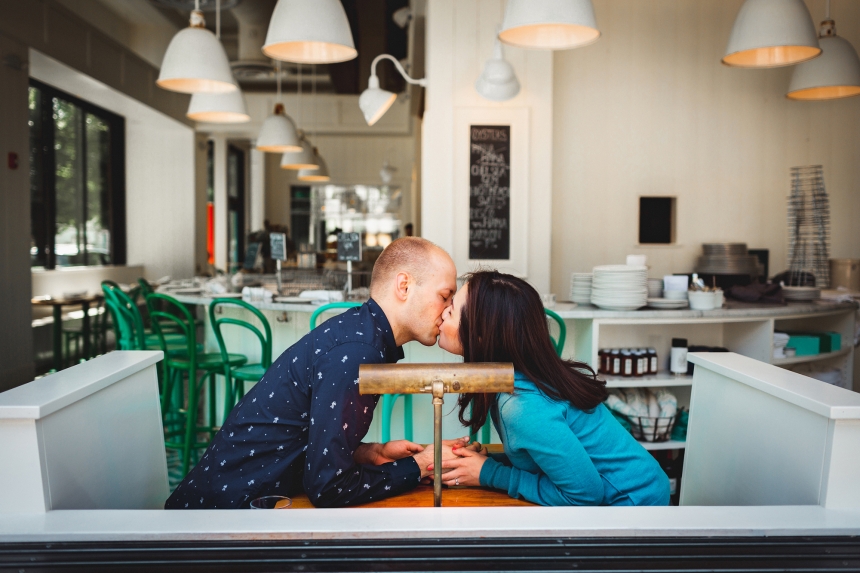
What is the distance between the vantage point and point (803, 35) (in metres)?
3.10

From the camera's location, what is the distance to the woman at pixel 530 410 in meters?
1.43

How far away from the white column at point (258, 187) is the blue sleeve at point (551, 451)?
41.4 feet

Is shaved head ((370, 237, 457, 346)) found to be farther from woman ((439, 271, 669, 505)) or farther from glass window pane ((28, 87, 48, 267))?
glass window pane ((28, 87, 48, 267))

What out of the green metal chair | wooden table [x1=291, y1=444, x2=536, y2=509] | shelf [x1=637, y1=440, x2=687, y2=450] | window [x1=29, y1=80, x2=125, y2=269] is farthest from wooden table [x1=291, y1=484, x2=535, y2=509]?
window [x1=29, y1=80, x2=125, y2=269]

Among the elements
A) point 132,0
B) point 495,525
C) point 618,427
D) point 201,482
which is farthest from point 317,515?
point 132,0

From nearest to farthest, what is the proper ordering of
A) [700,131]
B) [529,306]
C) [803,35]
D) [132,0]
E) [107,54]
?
[529,306] < [803,35] < [700,131] < [107,54] < [132,0]

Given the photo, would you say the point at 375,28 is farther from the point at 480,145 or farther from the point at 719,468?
the point at 719,468

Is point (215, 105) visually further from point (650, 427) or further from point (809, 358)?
point (809, 358)

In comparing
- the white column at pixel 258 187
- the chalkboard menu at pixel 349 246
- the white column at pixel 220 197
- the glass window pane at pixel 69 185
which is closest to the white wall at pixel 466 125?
the chalkboard menu at pixel 349 246

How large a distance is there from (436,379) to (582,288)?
282 cm

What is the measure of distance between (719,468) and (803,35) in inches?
94.1

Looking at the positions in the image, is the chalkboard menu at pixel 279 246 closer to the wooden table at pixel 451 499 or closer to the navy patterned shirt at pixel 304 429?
the navy patterned shirt at pixel 304 429

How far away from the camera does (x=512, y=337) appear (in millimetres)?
1494

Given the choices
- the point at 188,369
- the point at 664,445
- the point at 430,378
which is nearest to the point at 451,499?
the point at 430,378
